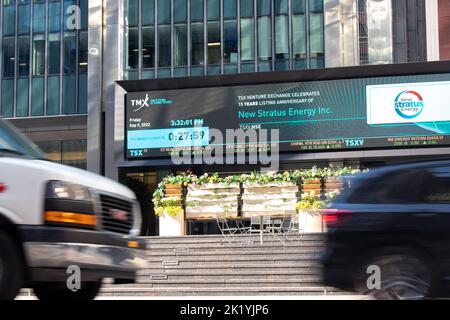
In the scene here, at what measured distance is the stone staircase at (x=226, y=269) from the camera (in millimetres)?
14653

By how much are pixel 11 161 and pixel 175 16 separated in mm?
29748

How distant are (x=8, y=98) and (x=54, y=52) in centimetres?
359

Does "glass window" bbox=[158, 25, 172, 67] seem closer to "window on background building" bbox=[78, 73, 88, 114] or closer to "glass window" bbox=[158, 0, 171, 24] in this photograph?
"glass window" bbox=[158, 0, 171, 24]

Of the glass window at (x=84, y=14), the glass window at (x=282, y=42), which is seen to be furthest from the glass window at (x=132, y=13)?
the glass window at (x=282, y=42)

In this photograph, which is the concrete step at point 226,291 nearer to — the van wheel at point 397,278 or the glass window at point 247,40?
the van wheel at point 397,278

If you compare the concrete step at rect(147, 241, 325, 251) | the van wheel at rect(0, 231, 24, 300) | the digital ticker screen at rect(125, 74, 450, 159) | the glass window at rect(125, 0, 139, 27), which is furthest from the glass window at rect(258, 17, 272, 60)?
the van wheel at rect(0, 231, 24, 300)

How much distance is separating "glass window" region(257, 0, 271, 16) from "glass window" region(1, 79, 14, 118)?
46.0 feet

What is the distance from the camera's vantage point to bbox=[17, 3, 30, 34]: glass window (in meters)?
37.4

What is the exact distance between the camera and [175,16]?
3494 cm

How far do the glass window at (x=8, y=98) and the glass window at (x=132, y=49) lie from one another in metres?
7.10

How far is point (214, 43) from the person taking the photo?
34.5 meters

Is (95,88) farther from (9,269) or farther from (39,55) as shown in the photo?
(9,269)

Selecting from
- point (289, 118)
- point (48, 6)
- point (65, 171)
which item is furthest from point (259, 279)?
point (48, 6)

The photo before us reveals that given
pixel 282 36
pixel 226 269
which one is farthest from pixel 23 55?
pixel 226 269
